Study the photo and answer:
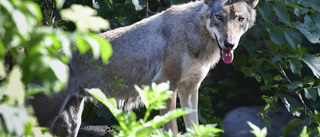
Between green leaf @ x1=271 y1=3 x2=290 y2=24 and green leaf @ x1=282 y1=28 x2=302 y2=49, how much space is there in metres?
0.16

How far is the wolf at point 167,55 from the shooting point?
4.37m

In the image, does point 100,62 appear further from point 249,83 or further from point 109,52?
point 249,83

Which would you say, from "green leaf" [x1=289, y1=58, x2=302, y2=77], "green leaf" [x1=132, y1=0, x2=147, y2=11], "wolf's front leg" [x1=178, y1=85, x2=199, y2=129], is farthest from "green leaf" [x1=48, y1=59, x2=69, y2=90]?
"green leaf" [x1=289, y1=58, x2=302, y2=77]

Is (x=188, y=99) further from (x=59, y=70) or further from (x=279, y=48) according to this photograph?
(x=59, y=70)

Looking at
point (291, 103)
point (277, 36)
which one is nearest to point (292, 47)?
point (277, 36)

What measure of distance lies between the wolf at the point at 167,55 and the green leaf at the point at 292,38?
0.71 meters

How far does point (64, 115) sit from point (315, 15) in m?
3.24

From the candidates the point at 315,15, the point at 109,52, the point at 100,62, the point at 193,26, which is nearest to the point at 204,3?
the point at 193,26

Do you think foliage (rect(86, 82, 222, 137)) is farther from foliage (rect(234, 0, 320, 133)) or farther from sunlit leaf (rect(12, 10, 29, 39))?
foliage (rect(234, 0, 320, 133))

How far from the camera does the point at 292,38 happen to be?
5.15 meters

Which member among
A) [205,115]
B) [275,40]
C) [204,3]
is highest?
[204,3]

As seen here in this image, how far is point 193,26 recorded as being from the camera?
4516 millimetres

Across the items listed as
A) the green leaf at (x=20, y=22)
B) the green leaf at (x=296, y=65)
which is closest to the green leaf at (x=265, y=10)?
the green leaf at (x=296, y=65)

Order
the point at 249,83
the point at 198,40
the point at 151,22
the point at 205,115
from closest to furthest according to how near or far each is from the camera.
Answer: the point at 198,40 < the point at 151,22 < the point at 205,115 < the point at 249,83
